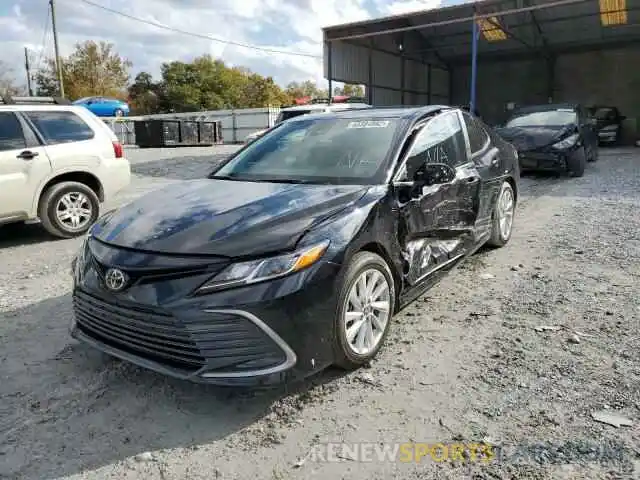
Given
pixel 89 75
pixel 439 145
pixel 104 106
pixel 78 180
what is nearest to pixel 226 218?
pixel 439 145

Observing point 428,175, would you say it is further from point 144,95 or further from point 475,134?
point 144,95

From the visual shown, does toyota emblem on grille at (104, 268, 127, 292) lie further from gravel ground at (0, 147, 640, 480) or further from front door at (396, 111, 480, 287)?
front door at (396, 111, 480, 287)

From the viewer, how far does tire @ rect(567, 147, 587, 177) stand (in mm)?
10461

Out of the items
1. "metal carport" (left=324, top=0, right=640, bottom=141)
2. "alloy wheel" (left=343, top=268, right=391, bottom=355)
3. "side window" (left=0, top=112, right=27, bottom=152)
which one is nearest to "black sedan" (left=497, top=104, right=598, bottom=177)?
"metal carport" (left=324, top=0, right=640, bottom=141)

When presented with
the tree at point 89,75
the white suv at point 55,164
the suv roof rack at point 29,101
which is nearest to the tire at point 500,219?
the white suv at point 55,164

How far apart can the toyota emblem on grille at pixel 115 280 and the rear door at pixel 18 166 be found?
4.29 meters

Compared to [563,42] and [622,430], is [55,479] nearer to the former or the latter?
[622,430]

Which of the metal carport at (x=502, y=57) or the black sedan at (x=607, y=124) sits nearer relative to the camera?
the black sedan at (x=607, y=124)

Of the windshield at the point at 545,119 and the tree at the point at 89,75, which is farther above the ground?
the tree at the point at 89,75

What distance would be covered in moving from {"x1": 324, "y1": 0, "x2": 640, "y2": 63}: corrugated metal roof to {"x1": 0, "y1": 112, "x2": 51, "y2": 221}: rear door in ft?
45.5

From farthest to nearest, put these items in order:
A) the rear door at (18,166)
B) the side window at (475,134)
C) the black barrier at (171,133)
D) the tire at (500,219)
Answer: the black barrier at (171,133) < the rear door at (18,166) < the tire at (500,219) < the side window at (475,134)

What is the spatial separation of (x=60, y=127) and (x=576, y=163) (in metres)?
9.29

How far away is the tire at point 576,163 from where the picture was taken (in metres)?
10.5

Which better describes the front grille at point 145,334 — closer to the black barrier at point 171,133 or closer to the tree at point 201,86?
the black barrier at point 171,133
